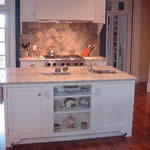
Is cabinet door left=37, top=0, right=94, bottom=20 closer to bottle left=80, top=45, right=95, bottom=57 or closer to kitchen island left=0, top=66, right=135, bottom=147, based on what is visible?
bottle left=80, top=45, right=95, bottom=57

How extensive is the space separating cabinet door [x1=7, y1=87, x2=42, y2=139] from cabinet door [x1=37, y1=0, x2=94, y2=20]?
2.48 meters

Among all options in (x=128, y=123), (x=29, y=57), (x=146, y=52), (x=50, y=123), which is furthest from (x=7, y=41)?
(x=146, y=52)

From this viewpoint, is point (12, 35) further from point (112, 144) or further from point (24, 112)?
point (112, 144)

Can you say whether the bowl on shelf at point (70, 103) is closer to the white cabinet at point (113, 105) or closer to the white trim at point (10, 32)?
the white cabinet at point (113, 105)

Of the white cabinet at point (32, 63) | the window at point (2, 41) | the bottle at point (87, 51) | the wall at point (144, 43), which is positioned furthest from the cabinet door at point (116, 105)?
the wall at point (144, 43)

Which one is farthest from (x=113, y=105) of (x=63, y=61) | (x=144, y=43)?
(x=144, y=43)

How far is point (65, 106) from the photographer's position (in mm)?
3385

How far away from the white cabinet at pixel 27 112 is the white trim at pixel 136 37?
4.41 m

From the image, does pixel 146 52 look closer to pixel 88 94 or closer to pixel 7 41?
pixel 7 41

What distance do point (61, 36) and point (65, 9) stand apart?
85 centimetres

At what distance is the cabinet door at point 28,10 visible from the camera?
5.11 metres

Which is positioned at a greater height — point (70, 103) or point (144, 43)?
point (144, 43)

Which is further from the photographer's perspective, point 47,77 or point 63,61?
point 63,61

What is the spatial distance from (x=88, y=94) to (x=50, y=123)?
63 cm
